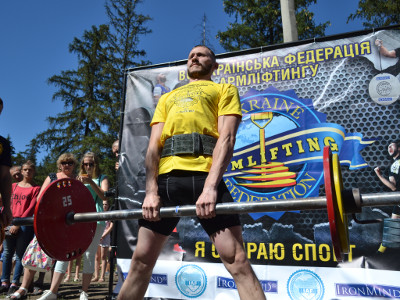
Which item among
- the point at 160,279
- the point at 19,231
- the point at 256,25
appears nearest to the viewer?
the point at 160,279

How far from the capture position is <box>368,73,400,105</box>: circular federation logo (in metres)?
3.56

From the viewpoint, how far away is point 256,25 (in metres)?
17.6

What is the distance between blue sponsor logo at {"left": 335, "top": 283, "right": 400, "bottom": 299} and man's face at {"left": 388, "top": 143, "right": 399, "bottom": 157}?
1177 mm

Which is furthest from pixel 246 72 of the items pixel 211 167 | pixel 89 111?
pixel 89 111

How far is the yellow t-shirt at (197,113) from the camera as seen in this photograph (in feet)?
7.82

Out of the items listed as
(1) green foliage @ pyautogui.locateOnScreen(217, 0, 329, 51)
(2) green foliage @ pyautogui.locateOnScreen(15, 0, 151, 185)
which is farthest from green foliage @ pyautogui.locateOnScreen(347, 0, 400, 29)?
(2) green foliage @ pyautogui.locateOnScreen(15, 0, 151, 185)

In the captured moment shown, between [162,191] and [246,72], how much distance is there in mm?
2238

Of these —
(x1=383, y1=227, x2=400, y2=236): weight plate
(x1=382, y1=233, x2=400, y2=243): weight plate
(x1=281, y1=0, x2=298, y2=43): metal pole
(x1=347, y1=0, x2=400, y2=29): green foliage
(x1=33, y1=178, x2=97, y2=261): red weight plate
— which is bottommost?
(x1=382, y1=233, x2=400, y2=243): weight plate

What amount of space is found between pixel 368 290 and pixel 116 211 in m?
2.37

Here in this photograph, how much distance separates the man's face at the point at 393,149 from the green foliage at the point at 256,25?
14.3m

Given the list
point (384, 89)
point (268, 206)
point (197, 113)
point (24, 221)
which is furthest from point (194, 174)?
point (384, 89)

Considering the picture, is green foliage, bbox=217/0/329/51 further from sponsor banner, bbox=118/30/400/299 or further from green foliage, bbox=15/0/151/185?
sponsor banner, bbox=118/30/400/299

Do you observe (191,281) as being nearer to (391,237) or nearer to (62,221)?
(62,221)

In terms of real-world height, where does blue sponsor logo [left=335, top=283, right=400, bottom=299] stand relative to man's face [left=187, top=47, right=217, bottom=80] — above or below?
below
